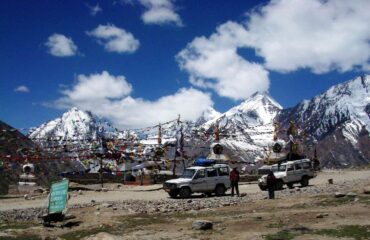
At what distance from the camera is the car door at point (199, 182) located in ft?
110

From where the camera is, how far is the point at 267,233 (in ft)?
49.6

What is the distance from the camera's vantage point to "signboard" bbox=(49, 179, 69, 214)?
65.7 feet

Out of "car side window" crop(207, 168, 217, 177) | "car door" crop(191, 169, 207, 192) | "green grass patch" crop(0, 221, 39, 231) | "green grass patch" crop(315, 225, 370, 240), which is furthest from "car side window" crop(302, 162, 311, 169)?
"green grass patch" crop(315, 225, 370, 240)

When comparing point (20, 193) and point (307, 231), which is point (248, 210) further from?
point (20, 193)

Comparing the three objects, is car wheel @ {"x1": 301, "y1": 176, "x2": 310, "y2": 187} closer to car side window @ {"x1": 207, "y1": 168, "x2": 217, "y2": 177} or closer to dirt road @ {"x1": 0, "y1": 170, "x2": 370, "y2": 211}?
dirt road @ {"x1": 0, "y1": 170, "x2": 370, "y2": 211}

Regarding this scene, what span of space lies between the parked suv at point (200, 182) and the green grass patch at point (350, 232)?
60.0 feet

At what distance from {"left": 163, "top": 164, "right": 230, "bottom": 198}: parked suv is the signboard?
13.1 m

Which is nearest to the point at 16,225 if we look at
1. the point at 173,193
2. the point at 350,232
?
the point at 350,232

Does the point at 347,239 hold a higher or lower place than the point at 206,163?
lower

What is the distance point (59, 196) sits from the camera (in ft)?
66.9

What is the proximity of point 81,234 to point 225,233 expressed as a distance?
16.9 feet

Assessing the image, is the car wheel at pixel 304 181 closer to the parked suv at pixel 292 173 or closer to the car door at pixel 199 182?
the parked suv at pixel 292 173

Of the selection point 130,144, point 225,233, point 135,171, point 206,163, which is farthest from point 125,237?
point 135,171

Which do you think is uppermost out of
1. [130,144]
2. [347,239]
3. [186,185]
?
[130,144]
